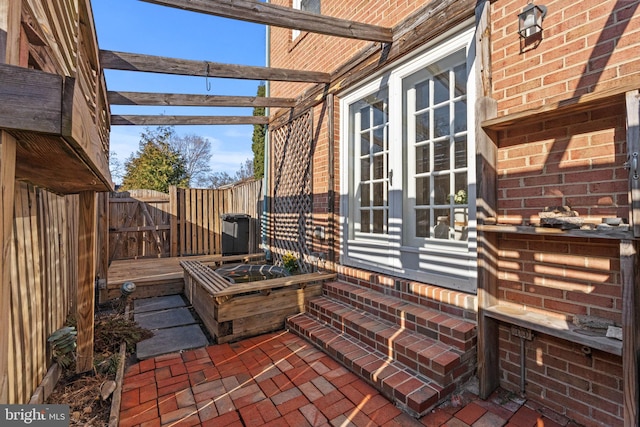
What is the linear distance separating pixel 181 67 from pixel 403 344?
135 inches

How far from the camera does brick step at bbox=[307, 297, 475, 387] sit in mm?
2186

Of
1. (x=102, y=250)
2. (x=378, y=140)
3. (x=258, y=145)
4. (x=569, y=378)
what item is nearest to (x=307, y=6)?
(x=378, y=140)

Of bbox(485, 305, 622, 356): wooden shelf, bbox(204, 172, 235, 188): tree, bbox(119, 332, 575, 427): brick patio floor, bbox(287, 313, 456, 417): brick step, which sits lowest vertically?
bbox(119, 332, 575, 427): brick patio floor

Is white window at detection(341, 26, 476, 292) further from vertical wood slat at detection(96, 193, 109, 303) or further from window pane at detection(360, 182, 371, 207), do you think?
vertical wood slat at detection(96, 193, 109, 303)

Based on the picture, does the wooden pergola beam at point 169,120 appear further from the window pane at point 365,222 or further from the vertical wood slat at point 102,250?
the window pane at point 365,222

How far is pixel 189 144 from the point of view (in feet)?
66.0

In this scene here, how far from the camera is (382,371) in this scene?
2.36 meters

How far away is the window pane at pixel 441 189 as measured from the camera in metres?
2.88

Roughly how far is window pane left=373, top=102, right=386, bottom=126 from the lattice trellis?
3.72ft

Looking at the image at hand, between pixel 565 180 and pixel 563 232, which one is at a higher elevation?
pixel 565 180

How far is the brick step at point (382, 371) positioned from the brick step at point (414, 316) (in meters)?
0.32

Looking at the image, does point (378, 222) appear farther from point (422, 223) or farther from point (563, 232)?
point (563, 232)

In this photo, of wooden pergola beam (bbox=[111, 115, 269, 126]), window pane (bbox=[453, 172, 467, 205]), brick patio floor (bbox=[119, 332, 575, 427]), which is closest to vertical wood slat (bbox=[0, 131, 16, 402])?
brick patio floor (bbox=[119, 332, 575, 427])

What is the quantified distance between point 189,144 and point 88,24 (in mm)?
18671
